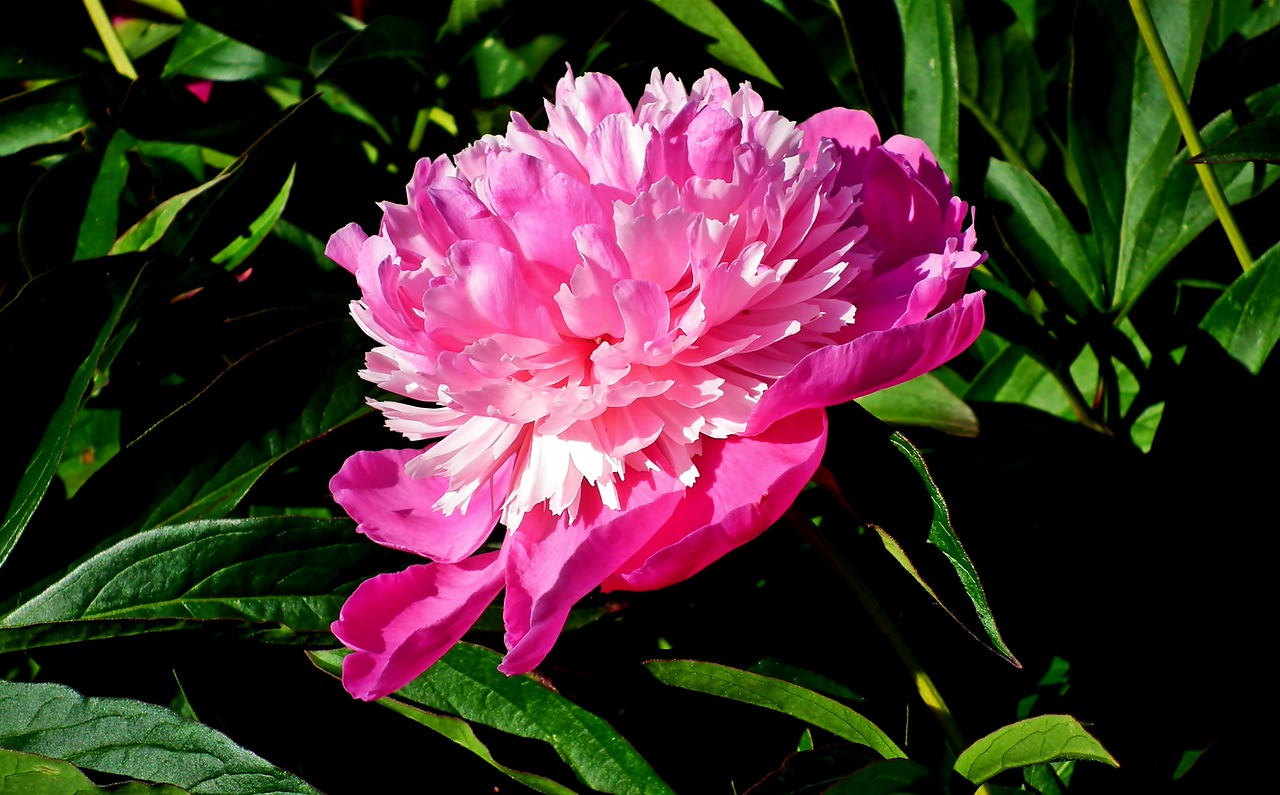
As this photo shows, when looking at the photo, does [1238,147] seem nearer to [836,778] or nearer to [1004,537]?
[1004,537]

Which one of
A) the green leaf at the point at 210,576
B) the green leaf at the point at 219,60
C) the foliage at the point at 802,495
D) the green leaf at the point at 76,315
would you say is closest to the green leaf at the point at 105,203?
the foliage at the point at 802,495

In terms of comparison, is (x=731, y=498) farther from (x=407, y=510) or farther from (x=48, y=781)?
(x=48, y=781)

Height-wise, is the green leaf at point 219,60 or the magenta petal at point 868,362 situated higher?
the green leaf at point 219,60

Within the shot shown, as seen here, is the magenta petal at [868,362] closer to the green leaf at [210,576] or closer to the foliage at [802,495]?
the foliage at [802,495]

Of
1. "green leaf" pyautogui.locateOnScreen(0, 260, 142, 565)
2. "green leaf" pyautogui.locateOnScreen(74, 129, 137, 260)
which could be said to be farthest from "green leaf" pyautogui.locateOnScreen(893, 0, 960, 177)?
"green leaf" pyautogui.locateOnScreen(74, 129, 137, 260)

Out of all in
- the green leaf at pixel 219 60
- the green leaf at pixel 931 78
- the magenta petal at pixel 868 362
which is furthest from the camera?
the green leaf at pixel 219 60

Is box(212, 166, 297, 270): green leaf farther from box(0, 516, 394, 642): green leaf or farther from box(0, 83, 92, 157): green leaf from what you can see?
box(0, 516, 394, 642): green leaf
